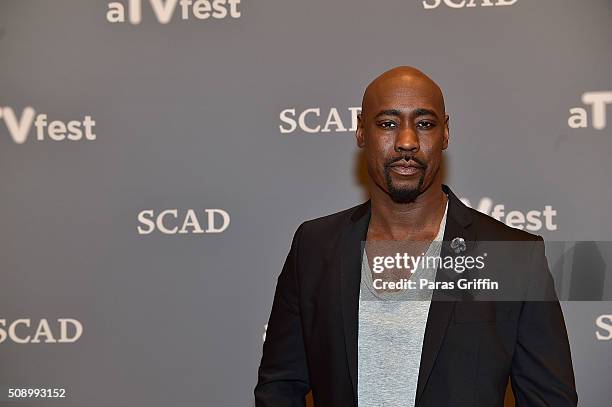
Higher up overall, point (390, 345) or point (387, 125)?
point (387, 125)

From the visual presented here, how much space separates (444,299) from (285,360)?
402mm

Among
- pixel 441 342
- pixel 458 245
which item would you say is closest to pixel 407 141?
pixel 458 245

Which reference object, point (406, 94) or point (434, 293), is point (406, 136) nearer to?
point (406, 94)

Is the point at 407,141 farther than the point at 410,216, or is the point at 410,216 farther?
the point at 410,216

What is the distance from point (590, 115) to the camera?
2666 millimetres

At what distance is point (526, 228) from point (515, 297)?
3.27 ft

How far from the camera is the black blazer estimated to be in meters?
1.66

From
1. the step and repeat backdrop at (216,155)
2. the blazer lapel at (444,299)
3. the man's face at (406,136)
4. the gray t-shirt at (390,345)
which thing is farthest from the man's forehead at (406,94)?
the step and repeat backdrop at (216,155)

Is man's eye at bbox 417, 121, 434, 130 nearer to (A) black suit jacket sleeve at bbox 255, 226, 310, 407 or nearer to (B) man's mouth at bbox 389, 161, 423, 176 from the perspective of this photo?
(B) man's mouth at bbox 389, 161, 423, 176

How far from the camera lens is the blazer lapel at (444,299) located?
5.40 feet

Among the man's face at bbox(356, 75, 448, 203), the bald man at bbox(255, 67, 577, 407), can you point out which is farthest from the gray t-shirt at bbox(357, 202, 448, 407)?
the man's face at bbox(356, 75, 448, 203)

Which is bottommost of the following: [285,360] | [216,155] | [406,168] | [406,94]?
[285,360]

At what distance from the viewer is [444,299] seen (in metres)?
1.72

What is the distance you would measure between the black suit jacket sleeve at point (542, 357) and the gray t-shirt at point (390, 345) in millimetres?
209
